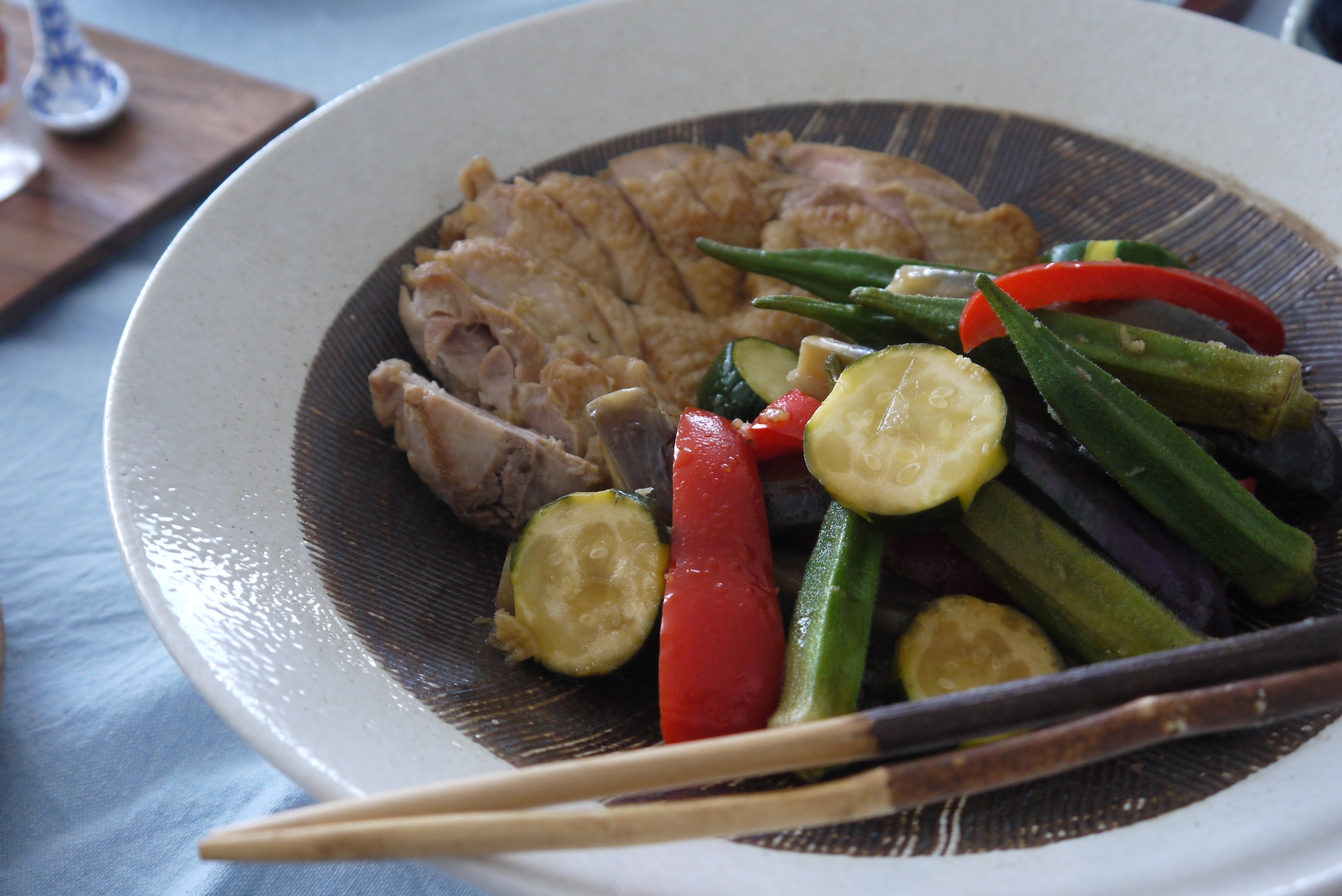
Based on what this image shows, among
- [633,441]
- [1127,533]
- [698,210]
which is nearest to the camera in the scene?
[1127,533]

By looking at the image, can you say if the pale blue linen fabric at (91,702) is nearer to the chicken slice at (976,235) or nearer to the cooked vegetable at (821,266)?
the cooked vegetable at (821,266)

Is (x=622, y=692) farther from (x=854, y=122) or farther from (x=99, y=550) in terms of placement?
(x=854, y=122)

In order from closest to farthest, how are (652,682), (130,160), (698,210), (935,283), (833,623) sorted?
(833,623), (652,682), (935,283), (698,210), (130,160)

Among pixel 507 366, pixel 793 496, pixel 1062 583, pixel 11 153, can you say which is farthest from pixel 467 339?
pixel 11 153

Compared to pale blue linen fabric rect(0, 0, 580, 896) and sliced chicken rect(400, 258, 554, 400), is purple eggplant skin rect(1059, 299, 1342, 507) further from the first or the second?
pale blue linen fabric rect(0, 0, 580, 896)

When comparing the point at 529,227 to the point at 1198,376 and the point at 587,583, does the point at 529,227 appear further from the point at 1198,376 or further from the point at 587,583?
the point at 1198,376

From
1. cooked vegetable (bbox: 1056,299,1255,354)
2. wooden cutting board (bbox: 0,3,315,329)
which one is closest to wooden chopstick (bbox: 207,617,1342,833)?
cooked vegetable (bbox: 1056,299,1255,354)
